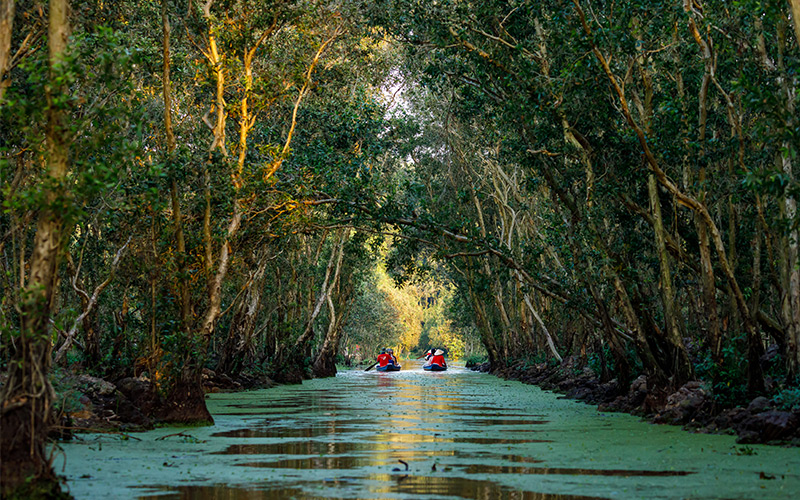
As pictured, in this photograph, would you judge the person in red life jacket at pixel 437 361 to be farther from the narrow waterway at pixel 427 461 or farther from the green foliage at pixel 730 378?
the green foliage at pixel 730 378

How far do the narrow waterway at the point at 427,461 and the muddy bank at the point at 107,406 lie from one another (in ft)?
1.22

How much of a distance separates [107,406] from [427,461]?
6764mm

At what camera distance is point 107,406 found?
523 inches

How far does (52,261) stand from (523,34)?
11.7m

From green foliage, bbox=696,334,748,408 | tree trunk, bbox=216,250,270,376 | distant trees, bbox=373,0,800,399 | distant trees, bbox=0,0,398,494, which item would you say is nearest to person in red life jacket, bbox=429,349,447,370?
tree trunk, bbox=216,250,270,376

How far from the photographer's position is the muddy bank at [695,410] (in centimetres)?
983

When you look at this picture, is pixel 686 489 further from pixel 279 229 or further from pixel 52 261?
pixel 279 229

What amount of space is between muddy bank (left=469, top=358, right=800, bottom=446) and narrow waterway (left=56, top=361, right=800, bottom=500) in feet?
1.22

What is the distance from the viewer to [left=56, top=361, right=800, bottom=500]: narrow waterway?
669 centimetres

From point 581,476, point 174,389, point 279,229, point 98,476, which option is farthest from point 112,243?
point 581,476

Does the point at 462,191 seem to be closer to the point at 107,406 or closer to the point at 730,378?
the point at 730,378

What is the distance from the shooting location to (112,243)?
21.6 m

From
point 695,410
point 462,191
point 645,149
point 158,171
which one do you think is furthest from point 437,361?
point 158,171

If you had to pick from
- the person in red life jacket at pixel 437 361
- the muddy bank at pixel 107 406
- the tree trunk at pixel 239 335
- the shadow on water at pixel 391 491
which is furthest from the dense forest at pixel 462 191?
Result: the person in red life jacket at pixel 437 361
